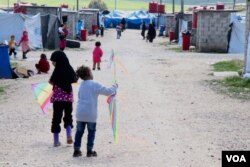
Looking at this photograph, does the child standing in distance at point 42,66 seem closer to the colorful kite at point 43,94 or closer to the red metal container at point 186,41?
the colorful kite at point 43,94

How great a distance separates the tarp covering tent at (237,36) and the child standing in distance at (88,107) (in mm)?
26143

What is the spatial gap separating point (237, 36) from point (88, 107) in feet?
87.3

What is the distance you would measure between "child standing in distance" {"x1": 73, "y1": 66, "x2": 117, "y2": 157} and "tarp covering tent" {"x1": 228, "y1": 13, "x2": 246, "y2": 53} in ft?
85.8

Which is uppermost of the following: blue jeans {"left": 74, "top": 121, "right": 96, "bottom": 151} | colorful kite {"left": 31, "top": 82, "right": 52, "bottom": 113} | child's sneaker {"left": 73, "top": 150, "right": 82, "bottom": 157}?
colorful kite {"left": 31, "top": 82, "right": 52, "bottom": 113}

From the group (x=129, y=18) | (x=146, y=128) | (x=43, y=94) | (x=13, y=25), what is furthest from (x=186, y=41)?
(x=129, y=18)

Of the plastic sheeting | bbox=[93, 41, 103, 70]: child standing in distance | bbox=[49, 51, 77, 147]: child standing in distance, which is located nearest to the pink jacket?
bbox=[93, 41, 103, 70]: child standing in distance

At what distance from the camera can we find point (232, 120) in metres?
12.5

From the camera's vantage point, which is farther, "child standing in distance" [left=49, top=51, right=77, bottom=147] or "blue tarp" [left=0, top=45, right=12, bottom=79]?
"blue tarp" [left=0, top=45, right=12, bottom=79]

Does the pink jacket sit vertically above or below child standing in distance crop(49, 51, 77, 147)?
below

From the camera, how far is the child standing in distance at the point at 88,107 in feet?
29.3

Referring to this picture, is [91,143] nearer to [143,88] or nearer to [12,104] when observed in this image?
[12,104]

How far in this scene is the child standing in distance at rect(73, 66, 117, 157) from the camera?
8930 mm

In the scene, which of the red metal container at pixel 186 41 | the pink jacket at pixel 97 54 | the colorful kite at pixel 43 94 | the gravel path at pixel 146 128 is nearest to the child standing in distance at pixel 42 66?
the pink jacket at pixel 97 54

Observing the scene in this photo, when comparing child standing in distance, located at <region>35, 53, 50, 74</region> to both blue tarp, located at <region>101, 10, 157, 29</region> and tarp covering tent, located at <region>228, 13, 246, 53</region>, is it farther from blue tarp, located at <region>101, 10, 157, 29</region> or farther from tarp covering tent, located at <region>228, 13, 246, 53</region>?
blue tarp, located at <region>101, 10, 157, 29</region>
